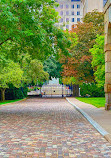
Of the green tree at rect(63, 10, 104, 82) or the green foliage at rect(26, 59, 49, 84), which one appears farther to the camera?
the green foliage at rect(26, 59, 49, 84)

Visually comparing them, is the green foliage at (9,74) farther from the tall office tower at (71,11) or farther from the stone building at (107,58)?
the tall office tower at (71,11)

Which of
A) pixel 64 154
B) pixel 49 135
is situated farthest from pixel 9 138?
pixel 64 154

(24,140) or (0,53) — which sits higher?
(0,53)

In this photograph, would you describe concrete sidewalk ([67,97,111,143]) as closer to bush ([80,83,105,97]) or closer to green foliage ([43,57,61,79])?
bush ([80,83,105,97])

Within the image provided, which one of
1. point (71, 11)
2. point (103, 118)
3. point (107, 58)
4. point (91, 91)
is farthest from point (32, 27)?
point (71, 11)

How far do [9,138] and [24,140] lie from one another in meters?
0.65

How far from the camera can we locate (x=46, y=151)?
23.3 ft

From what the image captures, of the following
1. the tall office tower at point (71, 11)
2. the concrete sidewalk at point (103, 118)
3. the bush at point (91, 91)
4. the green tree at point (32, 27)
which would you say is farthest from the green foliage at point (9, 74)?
the tall office tower at point (71, 11)

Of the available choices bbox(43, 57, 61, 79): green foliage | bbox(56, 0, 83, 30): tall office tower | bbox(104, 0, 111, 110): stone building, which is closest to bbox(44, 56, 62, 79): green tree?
bbox(43, 57, 61, 79): green foliage

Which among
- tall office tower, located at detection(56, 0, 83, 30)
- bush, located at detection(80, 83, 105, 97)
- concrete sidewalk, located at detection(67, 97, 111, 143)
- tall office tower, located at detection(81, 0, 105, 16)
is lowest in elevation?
concrete sidewalk, located at detection(67, 97, 111, 143)

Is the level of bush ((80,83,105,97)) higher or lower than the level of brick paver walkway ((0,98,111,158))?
higher

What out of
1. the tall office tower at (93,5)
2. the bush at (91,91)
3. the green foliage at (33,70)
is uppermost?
the tall office tower at (93,5)

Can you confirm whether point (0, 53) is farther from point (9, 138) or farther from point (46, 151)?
point (46, 151)

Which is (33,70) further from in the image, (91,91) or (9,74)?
(9,74)
